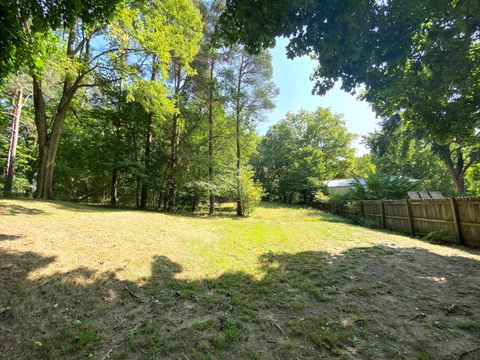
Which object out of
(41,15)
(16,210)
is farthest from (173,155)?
(41,15)

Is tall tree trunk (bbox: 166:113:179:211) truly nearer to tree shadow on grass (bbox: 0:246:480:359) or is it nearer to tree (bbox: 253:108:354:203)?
tree shadow on grass (bbox: 0:246:480:359)

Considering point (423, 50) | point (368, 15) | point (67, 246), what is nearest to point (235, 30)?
point (368, 15)

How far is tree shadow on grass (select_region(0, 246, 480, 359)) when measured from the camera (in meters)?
2.04

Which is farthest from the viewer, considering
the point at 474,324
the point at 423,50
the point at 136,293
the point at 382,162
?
the point at 382,162

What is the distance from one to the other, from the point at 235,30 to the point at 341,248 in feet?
18.5

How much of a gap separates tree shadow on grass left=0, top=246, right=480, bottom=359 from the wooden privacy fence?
2.74 m

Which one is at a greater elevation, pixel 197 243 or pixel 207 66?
pixel 207 66

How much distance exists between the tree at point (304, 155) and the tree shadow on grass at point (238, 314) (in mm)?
24705

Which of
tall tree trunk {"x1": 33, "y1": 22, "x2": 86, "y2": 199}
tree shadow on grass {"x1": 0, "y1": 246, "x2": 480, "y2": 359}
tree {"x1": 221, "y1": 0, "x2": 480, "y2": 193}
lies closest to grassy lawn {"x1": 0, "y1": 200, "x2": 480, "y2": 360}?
tree shadow on grass {"x1": 0, "y1": 246, "x2": 480, "y2": 359}

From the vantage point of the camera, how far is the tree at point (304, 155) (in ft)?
95.4

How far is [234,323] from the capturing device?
2.46m

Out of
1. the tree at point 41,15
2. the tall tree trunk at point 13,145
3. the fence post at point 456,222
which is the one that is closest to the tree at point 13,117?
the tall tree trunk at point 13,145

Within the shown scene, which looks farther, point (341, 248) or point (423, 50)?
point (341, 248)

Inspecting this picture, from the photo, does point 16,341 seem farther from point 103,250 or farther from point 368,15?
point 368,15
